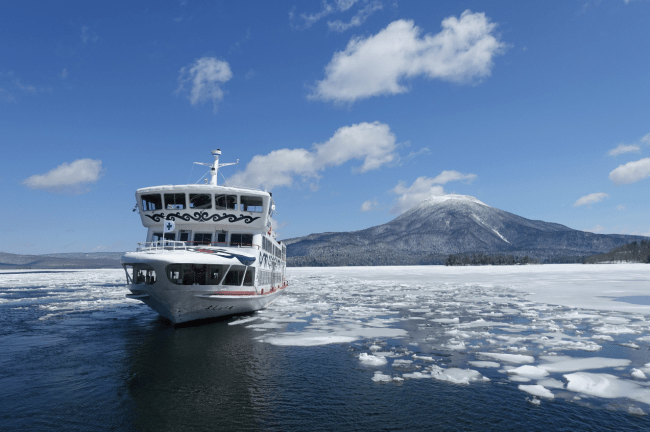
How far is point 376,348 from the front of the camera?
15.0 metres

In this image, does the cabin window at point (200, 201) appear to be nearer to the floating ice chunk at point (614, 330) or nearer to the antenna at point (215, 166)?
the antenna at point (215, 166)

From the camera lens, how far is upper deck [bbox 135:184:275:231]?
898 inches

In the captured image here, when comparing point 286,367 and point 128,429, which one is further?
point 286,367

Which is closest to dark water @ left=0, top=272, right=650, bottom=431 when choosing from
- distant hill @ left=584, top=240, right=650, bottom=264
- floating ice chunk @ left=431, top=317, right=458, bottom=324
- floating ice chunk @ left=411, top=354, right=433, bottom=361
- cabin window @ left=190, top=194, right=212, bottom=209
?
floating ice chunk @ left=411, top=354, right=433, bottom=361

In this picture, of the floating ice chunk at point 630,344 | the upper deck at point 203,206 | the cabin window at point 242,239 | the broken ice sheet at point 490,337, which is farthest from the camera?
the cabin window at point 242,239

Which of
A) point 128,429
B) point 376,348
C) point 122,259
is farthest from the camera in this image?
point 122,259

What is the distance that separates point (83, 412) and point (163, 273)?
929 cm

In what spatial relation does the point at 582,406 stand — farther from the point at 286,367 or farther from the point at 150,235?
the point at 150,235

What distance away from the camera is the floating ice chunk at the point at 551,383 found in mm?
10573

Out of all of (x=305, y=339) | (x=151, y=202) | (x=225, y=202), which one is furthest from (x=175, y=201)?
(x=305, y=339)

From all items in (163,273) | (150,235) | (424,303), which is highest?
(150,235)

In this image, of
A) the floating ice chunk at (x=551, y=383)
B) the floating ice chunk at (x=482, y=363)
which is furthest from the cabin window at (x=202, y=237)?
the floating ice chunk at (x=551, y=383)

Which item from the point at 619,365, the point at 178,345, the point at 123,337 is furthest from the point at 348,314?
the point at 619,365

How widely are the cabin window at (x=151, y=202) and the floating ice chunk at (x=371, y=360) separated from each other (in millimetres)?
16318
